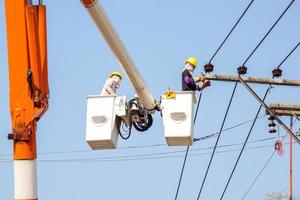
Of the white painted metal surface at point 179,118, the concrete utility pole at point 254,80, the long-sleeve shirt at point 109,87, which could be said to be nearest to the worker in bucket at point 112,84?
the long-sleeve shirt at point 109,87

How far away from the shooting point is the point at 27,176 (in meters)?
10.4

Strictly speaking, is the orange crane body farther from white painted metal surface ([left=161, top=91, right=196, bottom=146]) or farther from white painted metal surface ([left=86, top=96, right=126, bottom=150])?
white painted metal surface ([left=161, top=91, right=196, bottom=146])

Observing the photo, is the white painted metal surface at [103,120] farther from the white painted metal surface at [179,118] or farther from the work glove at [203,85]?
the work glove at [203,85]

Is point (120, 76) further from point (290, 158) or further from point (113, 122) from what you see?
point (290, 158)

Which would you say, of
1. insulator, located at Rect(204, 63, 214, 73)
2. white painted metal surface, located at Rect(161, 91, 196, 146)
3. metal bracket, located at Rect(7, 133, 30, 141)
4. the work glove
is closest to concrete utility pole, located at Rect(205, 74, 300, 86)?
insulator, located at Rect(204, 63, 214, 73)

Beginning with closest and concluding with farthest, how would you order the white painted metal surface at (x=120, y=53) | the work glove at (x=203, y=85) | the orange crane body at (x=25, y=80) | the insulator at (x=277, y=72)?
1. the orange crane body at (x=25, y=80)
2. the white painted metal surface at (x=120, y=53)
3. the work glove at (x=203, y=85)
4. the insulator at (x=277, y=72)

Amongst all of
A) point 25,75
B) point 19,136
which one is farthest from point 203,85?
point 19,136

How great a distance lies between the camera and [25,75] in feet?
34.7

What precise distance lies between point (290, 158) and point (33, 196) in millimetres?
18687

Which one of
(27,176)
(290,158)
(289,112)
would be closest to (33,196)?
(27,176)

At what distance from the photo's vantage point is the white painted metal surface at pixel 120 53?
1062 cm

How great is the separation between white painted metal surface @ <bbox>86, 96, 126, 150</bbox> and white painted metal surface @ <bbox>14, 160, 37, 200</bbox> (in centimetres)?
114

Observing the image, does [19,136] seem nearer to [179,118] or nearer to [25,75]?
[25,75]

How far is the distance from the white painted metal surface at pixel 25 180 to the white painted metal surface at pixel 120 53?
71.4 inches
